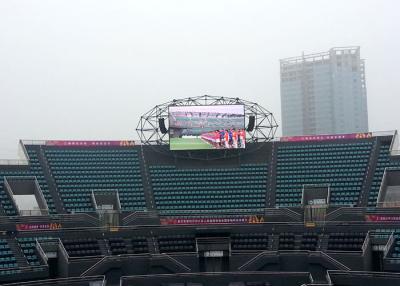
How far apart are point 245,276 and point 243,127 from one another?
2241 cm

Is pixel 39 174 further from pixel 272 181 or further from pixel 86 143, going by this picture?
pixel 272 181

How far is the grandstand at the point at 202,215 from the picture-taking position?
47156 mm

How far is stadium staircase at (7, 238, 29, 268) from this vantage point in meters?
45.7

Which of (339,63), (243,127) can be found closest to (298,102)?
(339,63)

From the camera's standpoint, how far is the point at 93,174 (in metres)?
60.8

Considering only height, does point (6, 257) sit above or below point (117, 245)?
above

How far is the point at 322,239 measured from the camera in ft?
169

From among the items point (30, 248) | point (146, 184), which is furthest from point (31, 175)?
point (146, 184)

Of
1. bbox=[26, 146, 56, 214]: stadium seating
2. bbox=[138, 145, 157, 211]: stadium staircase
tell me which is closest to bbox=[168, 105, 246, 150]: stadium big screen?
bbox=[138, 145, 157, 211]: stadium staircase

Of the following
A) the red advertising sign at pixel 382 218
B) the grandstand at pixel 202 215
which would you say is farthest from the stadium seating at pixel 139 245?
the red advertising sign at pixel 382 218

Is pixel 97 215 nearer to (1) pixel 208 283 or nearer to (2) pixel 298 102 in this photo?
(1) pixel 208 283

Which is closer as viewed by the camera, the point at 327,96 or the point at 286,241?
the point at 286,241

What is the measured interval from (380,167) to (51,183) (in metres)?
39.0

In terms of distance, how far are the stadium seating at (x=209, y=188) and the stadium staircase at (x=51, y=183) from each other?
11217 mm
